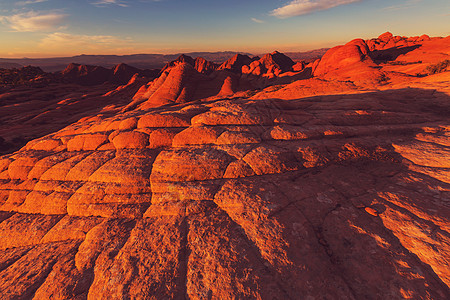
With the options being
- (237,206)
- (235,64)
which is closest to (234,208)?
(237,206)

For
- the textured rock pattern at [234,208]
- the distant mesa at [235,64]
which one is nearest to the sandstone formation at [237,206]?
the textured rock pattern at [234,208]

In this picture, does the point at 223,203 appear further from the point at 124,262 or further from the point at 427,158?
the point at 427,158

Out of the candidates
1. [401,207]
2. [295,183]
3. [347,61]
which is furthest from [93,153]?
[347,61]

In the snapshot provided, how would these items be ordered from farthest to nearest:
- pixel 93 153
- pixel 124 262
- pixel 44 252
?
pixel 93 153, pixel 44 252, pixel 124 262

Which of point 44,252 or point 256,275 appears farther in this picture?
point 44,252

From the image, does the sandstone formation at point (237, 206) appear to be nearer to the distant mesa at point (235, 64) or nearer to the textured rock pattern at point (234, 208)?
the textured rock pattern at point (234, 208)

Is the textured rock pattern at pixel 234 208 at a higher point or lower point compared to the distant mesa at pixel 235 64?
lower
